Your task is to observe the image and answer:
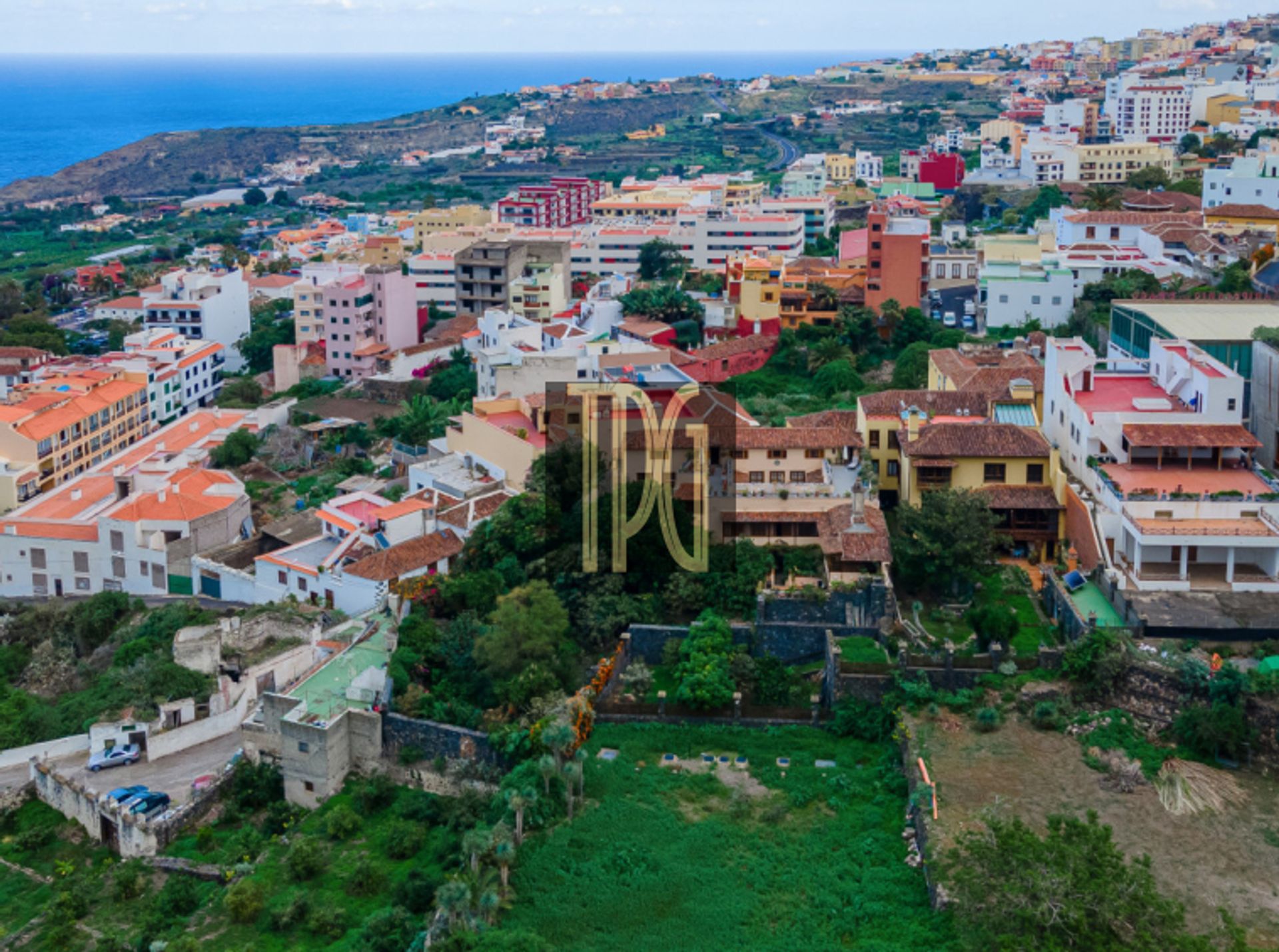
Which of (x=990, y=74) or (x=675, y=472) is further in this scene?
(x=990, y=74)

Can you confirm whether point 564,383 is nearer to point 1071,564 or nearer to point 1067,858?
point 1071,564

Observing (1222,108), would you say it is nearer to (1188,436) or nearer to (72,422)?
(1188,436)

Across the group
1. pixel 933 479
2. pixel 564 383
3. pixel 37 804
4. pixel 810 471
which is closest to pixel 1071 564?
pixel 933 479

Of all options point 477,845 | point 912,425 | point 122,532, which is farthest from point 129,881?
point 912,425

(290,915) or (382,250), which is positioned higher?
(382,250)

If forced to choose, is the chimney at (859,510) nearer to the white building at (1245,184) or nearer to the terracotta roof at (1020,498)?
the terracotta roof at (1020,498)
